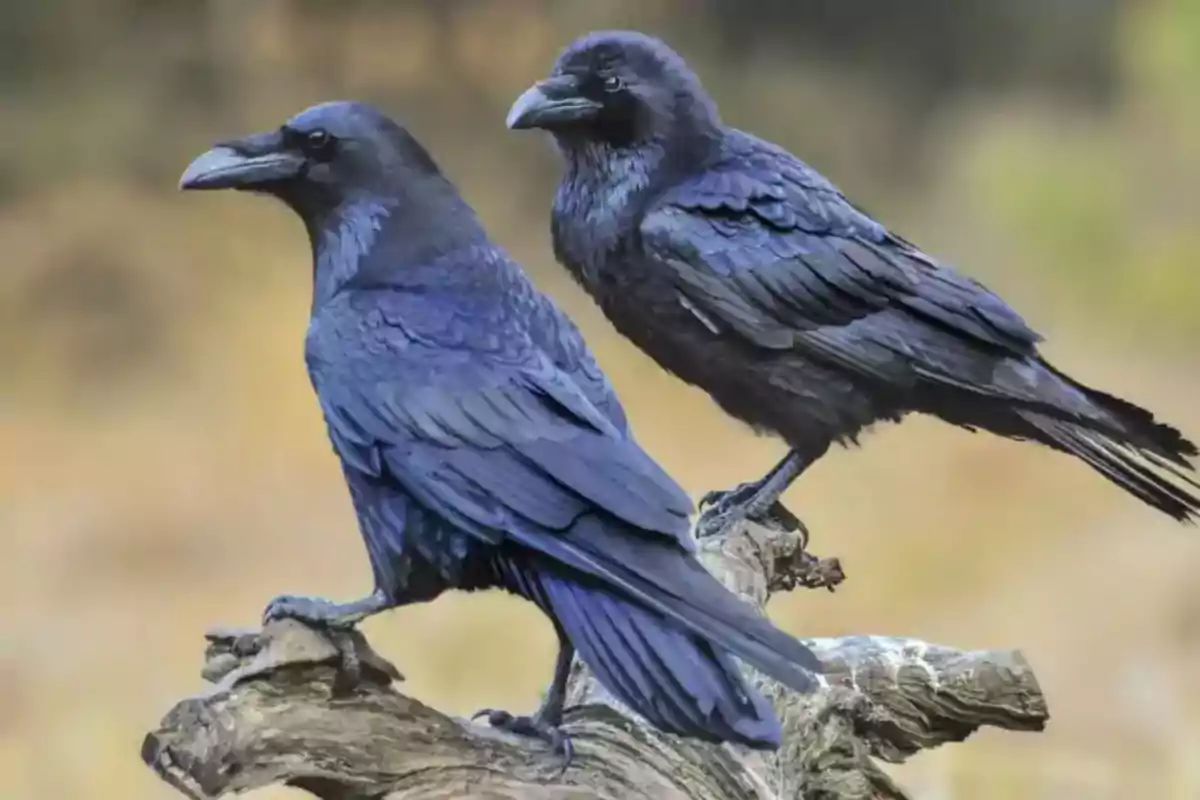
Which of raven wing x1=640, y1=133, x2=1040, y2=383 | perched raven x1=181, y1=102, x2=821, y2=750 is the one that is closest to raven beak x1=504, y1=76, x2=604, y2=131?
raven wing x1=640, y1=133, x2=1040, y2=383

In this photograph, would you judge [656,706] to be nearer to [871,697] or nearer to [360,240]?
[360,240]

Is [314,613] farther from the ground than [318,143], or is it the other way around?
[318,143]


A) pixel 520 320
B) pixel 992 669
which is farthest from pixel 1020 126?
pixel 520 320

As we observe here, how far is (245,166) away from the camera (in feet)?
3.84

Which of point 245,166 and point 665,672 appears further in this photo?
point 245,166

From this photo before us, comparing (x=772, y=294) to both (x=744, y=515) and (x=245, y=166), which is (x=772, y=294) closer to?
(x=744, y=515)

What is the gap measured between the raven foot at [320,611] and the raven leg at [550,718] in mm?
193

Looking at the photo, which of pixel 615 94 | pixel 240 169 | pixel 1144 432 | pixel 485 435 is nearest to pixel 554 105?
pixel 615 94

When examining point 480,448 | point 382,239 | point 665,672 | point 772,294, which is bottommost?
point 665,672

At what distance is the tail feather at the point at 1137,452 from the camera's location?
1.49 m

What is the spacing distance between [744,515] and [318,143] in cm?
79

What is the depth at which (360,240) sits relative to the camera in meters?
1.19

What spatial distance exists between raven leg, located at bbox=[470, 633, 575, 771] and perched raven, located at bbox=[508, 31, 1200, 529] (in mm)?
467

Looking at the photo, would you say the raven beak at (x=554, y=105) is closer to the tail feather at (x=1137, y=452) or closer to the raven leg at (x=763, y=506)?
the raven leg at (x=763, y=506)
